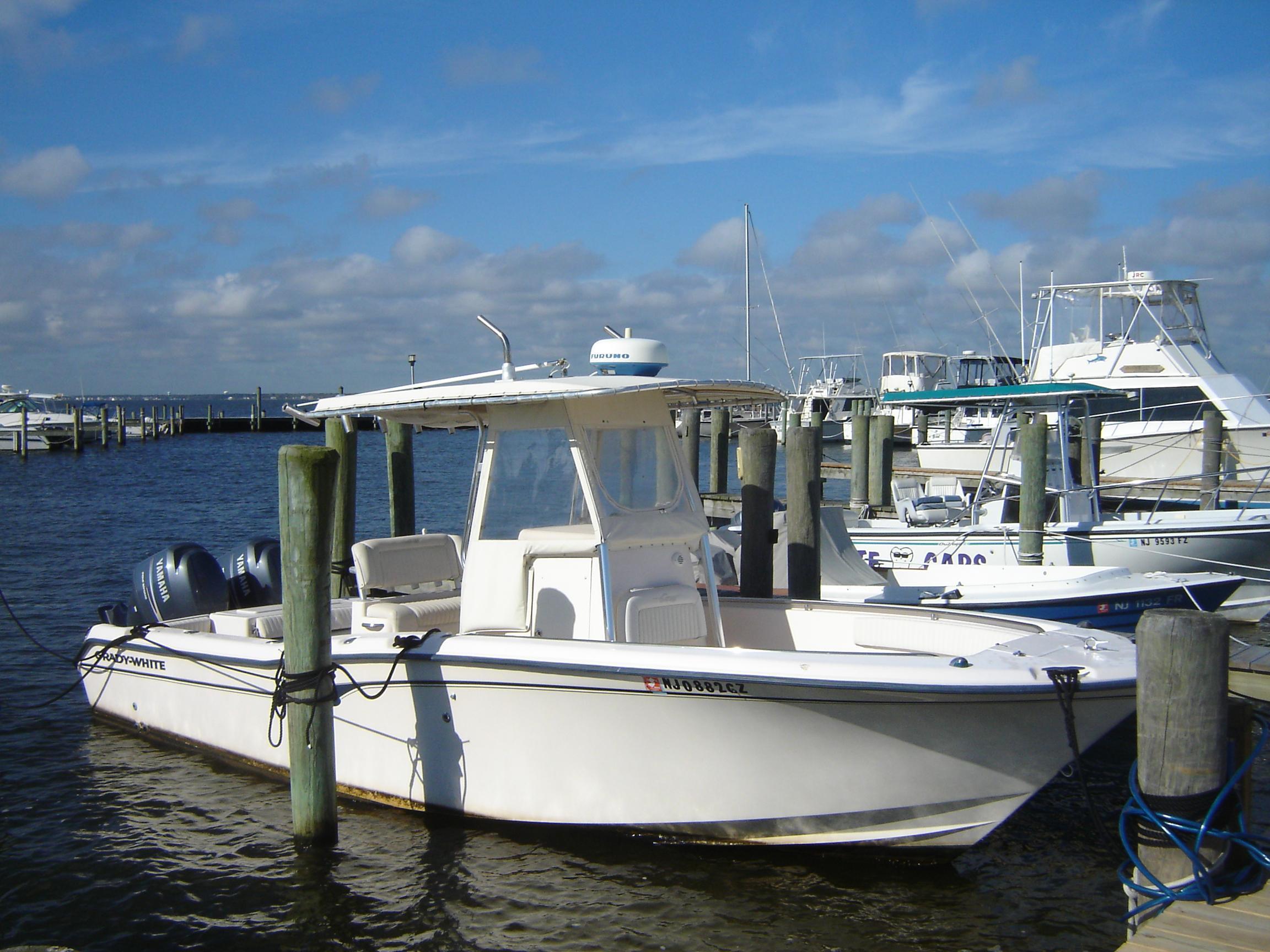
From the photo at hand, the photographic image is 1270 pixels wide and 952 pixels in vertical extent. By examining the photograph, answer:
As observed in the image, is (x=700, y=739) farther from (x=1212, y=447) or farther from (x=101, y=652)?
(x=1212, y=447)

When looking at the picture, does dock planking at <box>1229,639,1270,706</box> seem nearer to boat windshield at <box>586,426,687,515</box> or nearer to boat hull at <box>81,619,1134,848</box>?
boat hull at <box>81,619,1134,848</box>

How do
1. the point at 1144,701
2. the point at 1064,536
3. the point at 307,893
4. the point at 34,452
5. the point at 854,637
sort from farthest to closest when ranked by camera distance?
the point at 34,452, the point at 1064,536, the point at 854,637, the point at 307,893, the point at 1144,701

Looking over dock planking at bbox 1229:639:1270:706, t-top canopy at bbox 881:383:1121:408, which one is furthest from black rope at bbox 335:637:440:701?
t-top canopy at bbox 881:383:1121:408

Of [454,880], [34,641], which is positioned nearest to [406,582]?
[454,880]

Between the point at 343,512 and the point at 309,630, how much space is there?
355 cm

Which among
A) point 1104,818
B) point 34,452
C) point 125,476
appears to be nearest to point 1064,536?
point 1104,818

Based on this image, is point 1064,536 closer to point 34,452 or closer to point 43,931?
point 43,931

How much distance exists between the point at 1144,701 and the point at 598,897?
3.24 m

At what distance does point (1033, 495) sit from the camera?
13.0 m

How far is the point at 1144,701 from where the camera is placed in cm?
474

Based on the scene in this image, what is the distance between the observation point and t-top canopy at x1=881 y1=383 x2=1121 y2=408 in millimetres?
13766

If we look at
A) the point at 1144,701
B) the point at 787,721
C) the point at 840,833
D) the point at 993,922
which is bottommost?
the point at 993,922

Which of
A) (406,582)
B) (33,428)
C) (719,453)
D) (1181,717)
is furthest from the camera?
(33,428)

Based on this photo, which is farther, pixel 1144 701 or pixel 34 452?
pixel 34 452
